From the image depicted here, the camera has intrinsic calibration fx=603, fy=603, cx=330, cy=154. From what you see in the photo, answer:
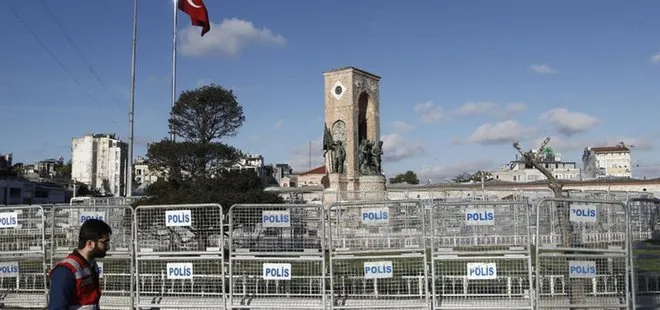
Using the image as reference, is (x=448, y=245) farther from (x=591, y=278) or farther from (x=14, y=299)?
(x=14, y=299)

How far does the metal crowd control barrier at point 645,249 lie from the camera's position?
9.95m

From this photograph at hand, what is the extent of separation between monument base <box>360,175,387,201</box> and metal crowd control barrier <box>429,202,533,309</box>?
78.9 ft

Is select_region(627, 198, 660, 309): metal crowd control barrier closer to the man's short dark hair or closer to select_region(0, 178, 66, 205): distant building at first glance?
the man's short dark hair

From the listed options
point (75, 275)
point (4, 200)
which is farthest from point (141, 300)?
point (4, 200)

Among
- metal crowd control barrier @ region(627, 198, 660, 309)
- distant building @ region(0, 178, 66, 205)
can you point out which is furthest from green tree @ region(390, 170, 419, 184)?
metal crowd control barrier @ region(627, 198, 660, 309)

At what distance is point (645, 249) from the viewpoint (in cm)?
1020

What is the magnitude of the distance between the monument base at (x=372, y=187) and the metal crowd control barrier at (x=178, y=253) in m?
23.6

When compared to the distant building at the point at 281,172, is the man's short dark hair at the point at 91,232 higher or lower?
lower

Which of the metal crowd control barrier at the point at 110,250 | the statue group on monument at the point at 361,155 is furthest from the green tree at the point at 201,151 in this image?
the metal crowd control barrier at the point at 110,250

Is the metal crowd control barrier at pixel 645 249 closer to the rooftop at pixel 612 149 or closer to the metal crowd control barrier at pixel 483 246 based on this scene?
the metal crowd control barrier at pixel 483 246

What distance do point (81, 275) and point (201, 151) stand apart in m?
37.7

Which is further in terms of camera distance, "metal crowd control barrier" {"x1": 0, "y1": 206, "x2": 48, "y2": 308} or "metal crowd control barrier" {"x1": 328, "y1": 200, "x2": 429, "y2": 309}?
"metal crowd control barrier" {"x1": 0, "y1": 206, "x2": 48, "y2": 308}

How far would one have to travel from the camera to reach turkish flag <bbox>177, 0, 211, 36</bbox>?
33000 millimetres

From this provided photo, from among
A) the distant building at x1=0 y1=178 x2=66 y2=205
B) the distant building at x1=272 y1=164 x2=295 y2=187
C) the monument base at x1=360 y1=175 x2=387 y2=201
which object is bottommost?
the monument base at x1=360 y1=175 x2=387 y2=201
